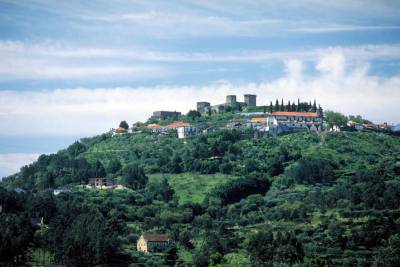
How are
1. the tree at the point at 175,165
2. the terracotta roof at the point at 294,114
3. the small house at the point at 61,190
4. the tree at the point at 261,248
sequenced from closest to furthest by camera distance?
the tree at the point at 261,248 → the small house at the point at 61,190 → the tree at the point at 175,165 → the terracotta roof at the point at 294,114

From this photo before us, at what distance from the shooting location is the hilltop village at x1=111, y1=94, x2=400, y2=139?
516ft

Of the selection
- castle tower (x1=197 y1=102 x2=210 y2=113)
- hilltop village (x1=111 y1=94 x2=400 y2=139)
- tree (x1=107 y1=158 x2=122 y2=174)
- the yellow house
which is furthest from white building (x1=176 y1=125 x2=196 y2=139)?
the yellow house

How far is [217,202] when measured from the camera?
116m

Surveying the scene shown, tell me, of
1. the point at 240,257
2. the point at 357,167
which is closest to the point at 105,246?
the point at 240,257

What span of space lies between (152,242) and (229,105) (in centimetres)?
10090

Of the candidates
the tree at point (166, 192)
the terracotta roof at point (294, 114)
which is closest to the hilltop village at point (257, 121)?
the terracotta roof at point (294, 114)

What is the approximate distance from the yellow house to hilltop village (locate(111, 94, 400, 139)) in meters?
63.8

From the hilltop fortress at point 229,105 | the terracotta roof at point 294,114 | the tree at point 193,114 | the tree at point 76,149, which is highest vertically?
the hilltop fortress at point 229,105

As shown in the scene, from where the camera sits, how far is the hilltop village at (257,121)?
157375 mm

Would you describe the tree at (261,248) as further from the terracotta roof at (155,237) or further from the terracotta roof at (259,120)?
the terracotta roof at (259,120)

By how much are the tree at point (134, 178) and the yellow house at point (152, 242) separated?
113ft

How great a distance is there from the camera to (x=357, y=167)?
129375 mm

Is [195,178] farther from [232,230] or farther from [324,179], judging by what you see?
[232,230]

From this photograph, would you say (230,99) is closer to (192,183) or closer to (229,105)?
(229,105)
